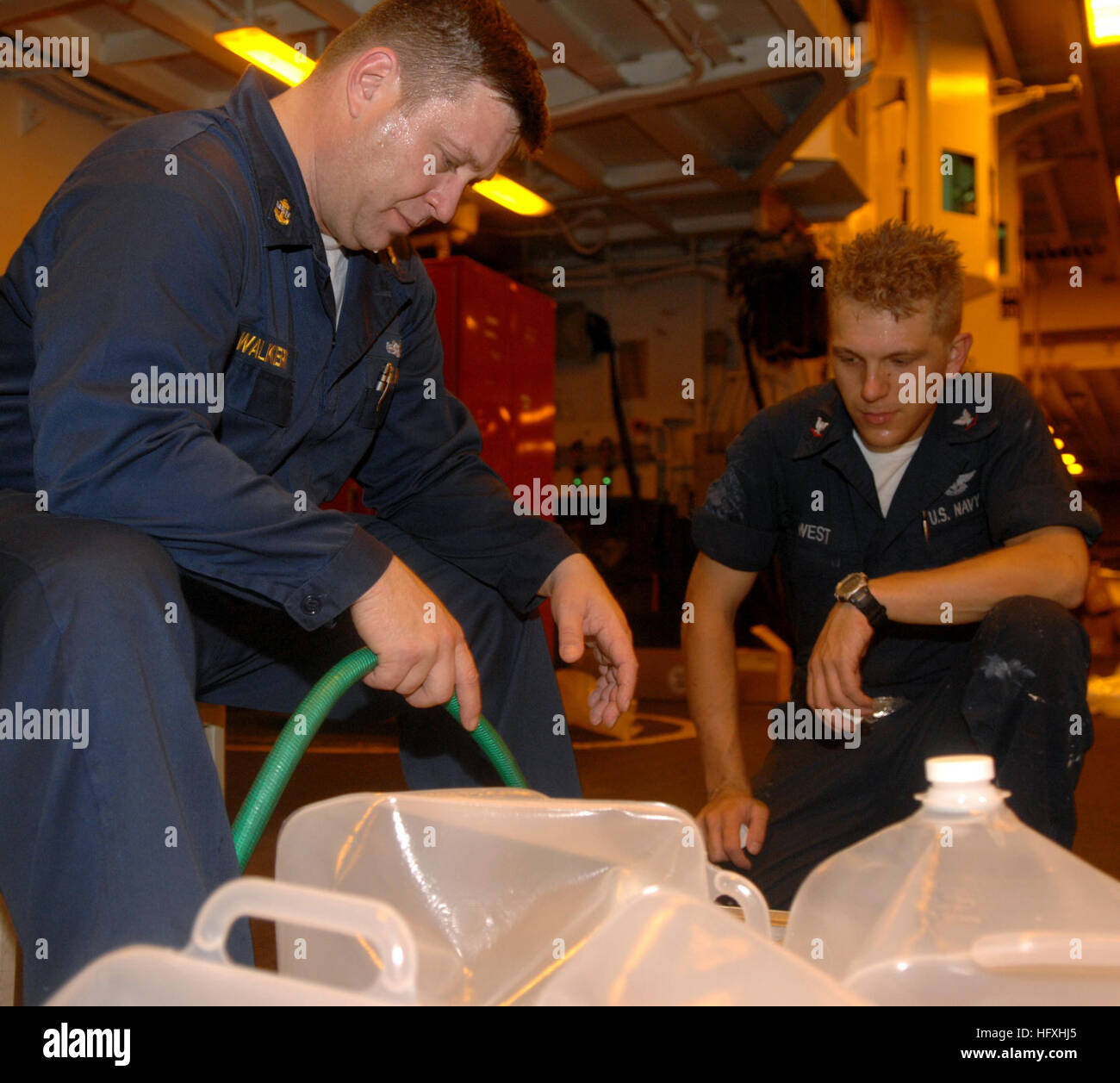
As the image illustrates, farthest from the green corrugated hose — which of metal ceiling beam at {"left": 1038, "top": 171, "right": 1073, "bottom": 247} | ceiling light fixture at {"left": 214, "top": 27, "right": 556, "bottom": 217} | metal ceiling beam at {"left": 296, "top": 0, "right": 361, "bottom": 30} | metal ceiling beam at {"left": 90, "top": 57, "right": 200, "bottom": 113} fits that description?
metal ceiling beam at {"left": 1038, "top": 171, "right": 1073, "bottom": 247}

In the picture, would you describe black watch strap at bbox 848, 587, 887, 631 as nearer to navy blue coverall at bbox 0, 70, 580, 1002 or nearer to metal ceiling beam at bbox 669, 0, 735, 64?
navy blue coverall at bbox 0, 70, 580, 1002

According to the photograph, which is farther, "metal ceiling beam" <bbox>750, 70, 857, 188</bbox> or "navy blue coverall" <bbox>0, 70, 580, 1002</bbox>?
"metal ceiling beam" <bbox>750, 70, 857, 188</bbox>

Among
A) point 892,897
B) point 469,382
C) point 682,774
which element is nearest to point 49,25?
point 469,382

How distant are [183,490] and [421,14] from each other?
63cm

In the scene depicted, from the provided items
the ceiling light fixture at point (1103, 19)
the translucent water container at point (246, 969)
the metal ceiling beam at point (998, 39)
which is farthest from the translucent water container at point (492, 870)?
the metal ceiling beam at point (998, 39)

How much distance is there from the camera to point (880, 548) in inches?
66.9

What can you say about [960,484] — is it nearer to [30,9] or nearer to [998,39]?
[30,9]

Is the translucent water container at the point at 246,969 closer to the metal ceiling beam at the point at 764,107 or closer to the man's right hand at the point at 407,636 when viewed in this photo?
the man's right hand at the point at 407,636

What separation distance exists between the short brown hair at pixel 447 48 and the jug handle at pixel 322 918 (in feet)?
2.93

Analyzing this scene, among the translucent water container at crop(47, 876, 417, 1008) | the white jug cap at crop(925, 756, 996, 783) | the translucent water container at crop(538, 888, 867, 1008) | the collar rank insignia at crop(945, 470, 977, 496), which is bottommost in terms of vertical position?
the translucent water container at crop(538, 888, 867, 1008)

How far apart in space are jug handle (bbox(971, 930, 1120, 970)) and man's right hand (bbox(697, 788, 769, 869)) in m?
0.93

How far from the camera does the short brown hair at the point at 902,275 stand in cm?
158

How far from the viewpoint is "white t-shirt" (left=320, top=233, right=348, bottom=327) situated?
50.2 inches

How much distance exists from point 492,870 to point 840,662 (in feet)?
2.18
